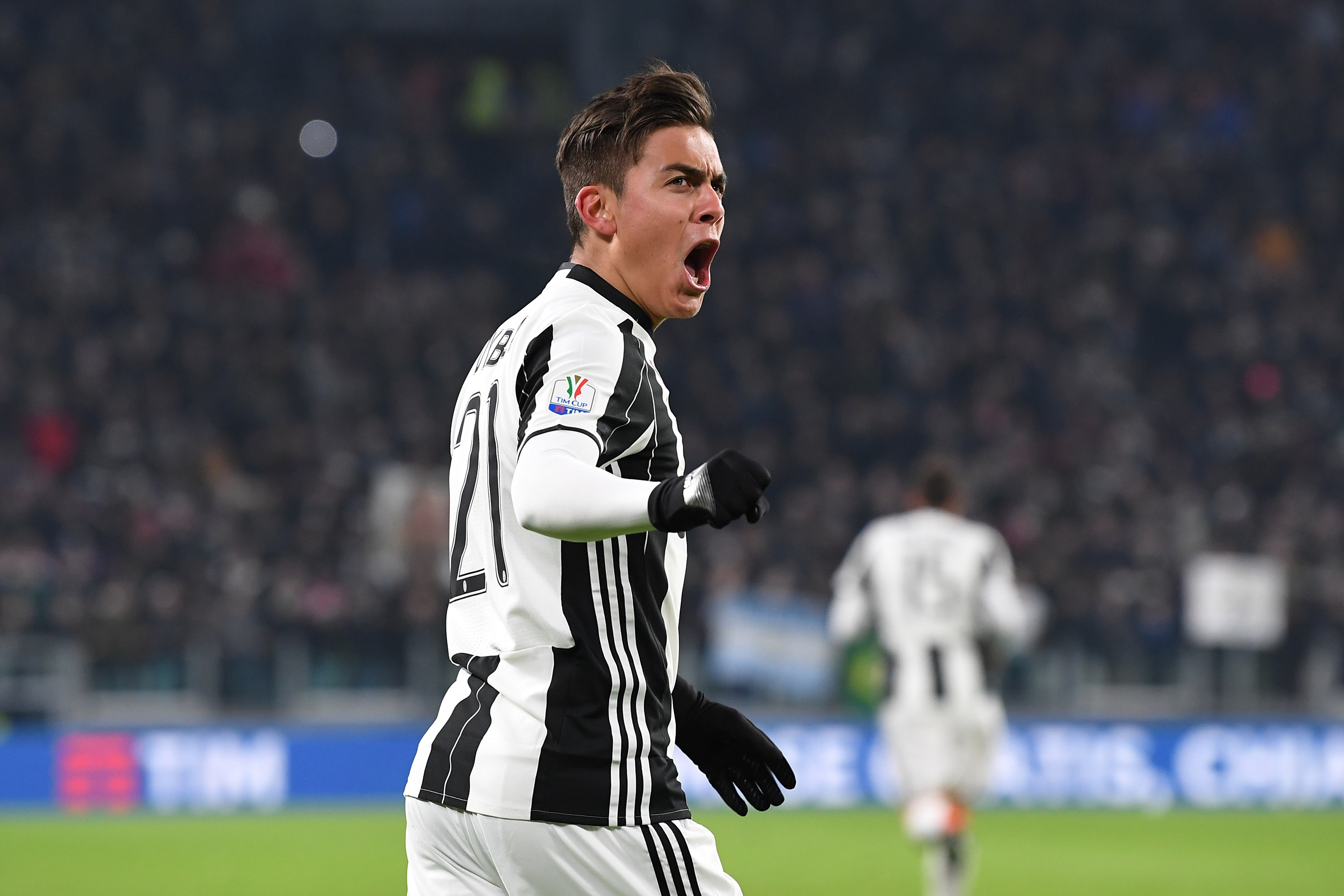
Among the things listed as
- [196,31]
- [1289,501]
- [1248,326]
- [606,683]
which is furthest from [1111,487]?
[606,683]

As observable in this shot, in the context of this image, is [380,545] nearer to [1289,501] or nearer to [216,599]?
[216,599]

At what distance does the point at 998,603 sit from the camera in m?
9.16

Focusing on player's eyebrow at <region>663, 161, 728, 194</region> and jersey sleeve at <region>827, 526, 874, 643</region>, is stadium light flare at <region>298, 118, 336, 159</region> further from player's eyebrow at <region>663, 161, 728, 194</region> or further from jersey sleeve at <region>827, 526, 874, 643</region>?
player's eyebrow at <region>663, 161, 728, 194</region>

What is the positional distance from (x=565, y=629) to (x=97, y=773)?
11.5 metres

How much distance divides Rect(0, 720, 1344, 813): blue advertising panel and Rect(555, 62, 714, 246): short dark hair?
35.5ft

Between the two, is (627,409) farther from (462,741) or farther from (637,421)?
(462,741)

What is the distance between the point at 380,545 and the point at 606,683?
12527mm

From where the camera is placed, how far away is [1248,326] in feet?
64.3

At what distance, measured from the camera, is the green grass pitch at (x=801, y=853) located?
10055 mm

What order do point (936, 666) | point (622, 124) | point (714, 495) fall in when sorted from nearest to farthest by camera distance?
1. point (714, 495)
2. point (622, 124)
3. point (936, 666)

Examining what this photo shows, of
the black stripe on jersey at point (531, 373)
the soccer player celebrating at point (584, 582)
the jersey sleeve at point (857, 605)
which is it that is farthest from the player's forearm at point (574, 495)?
the jersey sleeve at point (857, 605)

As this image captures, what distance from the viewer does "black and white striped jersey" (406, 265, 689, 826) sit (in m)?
2.72

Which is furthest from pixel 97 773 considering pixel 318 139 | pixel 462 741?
pixel 462 741

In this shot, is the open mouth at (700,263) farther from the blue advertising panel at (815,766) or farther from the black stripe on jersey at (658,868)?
the blue advertising panel at (815,766)
